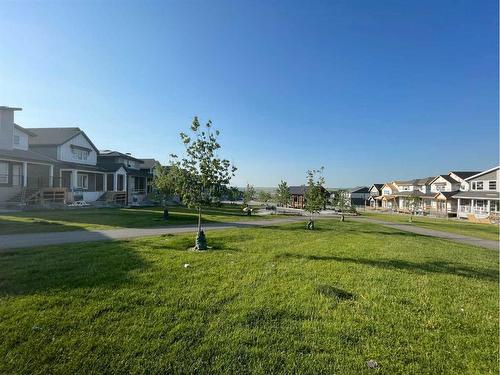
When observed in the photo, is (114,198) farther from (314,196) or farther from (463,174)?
(463,174)

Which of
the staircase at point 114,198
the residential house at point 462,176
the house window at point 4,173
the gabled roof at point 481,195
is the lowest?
the staircase at point 114,198

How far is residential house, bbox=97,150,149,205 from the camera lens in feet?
122

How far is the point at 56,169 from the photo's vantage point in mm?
30516

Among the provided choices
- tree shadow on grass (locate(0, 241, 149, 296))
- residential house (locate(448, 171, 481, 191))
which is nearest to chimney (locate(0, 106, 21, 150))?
tree shadow on grass (locate(0, 241, 149, 296))

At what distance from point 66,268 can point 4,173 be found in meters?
24.8

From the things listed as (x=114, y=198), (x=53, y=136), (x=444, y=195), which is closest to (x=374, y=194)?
(x=444, y=195)

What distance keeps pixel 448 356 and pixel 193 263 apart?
5797 millimetres

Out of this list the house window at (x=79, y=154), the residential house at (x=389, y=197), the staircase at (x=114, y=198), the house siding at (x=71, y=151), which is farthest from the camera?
the residential house at (x=389, y=197)

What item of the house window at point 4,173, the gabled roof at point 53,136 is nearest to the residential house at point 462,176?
the gabled roof at point 53,136

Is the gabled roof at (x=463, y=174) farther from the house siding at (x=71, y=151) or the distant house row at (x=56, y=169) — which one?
the house siding at (x=71, y=151)

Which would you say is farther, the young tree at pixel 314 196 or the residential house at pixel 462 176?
the residential house at pixel 462 176

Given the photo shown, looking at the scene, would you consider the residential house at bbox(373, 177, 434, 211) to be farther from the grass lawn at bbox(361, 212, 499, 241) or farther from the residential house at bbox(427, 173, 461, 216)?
the grass lawn at bbox(361, 212, 499, 241)

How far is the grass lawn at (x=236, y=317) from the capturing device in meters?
3.41

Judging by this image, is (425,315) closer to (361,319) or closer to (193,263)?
(361,319)
